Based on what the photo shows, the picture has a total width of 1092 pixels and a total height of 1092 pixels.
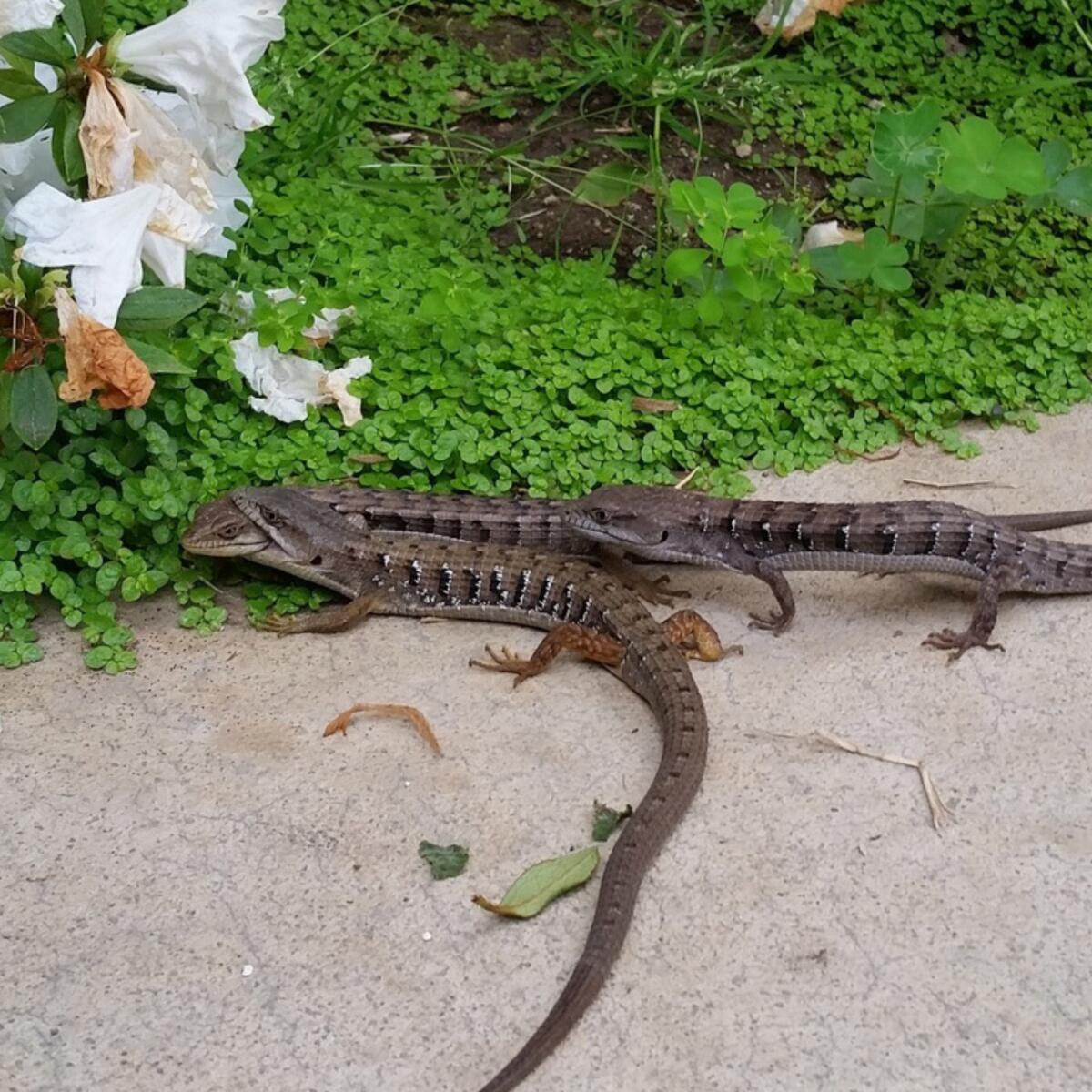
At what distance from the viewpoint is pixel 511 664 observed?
464cm

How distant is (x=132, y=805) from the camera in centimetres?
401

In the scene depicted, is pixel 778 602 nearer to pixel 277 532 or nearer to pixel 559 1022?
pixel 277 532

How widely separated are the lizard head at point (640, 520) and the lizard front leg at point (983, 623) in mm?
939

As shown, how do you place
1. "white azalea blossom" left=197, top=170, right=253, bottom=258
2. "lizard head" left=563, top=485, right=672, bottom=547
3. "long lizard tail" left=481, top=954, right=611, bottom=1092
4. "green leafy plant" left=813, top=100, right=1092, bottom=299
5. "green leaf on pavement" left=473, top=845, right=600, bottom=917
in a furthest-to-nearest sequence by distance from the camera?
1. "green leafy plant" left=813, top=100, right=1092, bottom=299
2. "white azalea blossom" left=197, top=170, right=253, bottom=258
3. "lizard head" left=563, top=485, right=672, bottom=547
4. "green leaf on pavement" left=473, top=845, right=600, bottom=917
5. "long lizard tail" left=481, top=954, right=611, bottom=1092

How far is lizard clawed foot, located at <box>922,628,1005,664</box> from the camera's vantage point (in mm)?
4645

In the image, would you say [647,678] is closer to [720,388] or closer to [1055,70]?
[720,388]

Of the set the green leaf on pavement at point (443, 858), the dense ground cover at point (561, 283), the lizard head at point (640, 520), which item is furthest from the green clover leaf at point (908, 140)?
the green leaf on pavement at point (443, 858)

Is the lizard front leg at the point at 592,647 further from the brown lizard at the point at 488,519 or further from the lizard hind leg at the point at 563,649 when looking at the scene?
the brown lizard at the point at 488,519

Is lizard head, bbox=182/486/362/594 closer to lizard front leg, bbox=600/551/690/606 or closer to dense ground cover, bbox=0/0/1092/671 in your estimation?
dense ground cover, bbox=0/0/1092/671

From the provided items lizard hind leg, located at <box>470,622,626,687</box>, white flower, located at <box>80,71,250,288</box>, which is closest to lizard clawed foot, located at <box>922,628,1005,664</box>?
lizard hind leg, located at <box>470,622,626,687</box>

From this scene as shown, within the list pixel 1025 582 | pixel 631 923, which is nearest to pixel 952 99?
pixel 1025 582

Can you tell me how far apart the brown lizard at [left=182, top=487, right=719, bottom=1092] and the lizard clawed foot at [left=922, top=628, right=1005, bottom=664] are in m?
0.74

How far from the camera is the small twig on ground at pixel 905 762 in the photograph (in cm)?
399

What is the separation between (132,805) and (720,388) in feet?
9.36
